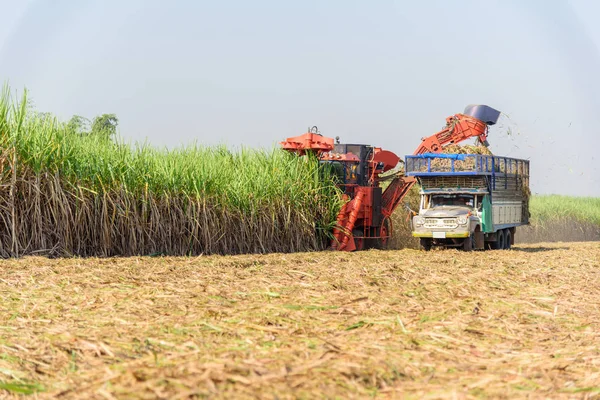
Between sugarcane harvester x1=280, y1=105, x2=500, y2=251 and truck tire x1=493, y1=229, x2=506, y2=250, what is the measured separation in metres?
2.60

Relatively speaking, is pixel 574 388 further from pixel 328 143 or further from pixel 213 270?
pixel 328 143

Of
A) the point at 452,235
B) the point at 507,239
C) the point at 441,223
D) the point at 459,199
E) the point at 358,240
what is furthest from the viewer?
the point at 507,239

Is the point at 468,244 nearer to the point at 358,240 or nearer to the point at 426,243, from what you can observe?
the point at 426,243

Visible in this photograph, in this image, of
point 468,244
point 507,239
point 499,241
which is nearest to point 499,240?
point 499,241

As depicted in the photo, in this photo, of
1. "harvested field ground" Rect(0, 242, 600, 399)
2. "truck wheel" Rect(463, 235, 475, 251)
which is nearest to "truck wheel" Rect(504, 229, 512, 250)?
"truck wheel" Rect(463, 235, 475, 251)

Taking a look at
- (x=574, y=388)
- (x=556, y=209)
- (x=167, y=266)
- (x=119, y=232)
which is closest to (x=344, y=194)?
(x=119, y=232)

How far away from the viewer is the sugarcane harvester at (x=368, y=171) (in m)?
20.2

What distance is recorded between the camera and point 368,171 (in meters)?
21.3

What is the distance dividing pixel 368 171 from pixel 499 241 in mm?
4259

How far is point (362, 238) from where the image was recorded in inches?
811

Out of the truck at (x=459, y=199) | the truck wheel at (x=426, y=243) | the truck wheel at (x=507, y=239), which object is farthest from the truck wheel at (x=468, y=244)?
the truck wheel at (x=507, y=239)

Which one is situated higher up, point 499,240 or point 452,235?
point 452,235

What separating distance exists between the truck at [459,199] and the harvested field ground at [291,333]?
22.3ft

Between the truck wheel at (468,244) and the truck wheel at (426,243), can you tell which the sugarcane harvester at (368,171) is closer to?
the truck wheel at (426,243)
